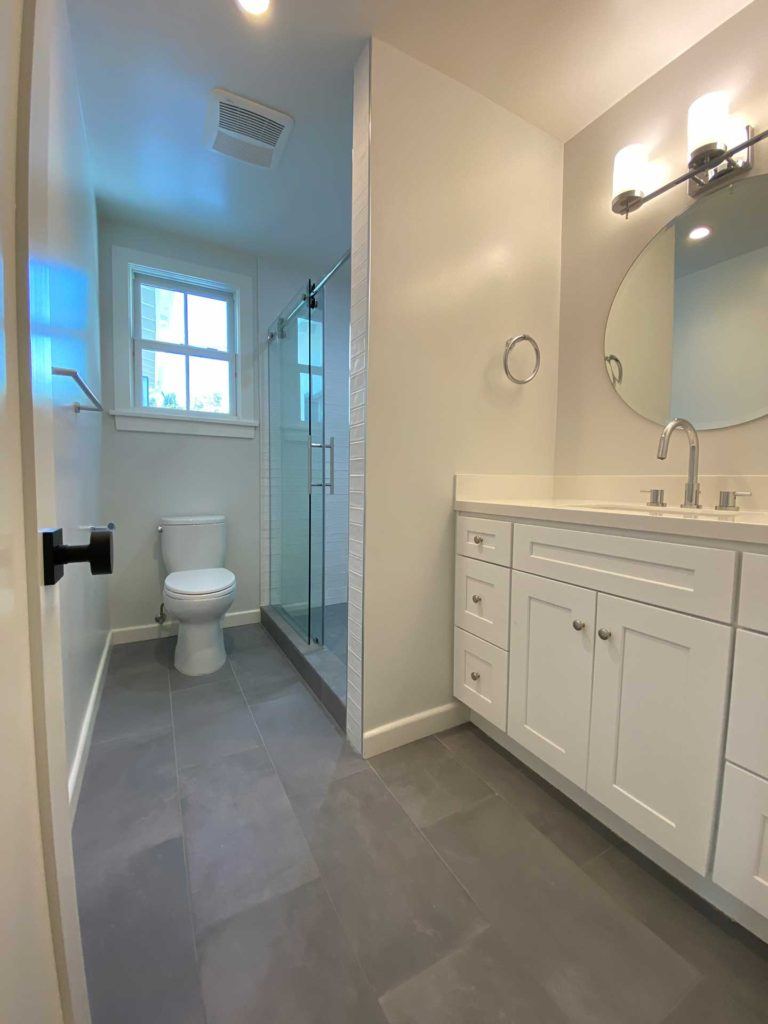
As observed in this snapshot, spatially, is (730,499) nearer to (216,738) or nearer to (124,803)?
(216,738)

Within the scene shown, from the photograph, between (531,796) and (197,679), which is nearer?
(531,796)

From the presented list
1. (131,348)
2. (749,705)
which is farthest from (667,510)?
(131,348)

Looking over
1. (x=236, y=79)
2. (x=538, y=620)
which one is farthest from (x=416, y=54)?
(x=538, y=620)

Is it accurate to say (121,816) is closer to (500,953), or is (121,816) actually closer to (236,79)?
(500,953)

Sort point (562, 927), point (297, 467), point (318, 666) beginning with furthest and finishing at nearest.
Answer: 1. point (297, 467)
2. point (318, 666)
3. point (562, 927)

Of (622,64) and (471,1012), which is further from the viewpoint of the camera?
(622,64)

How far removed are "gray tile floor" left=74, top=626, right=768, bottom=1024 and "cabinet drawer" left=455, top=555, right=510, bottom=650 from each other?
0.46 meters

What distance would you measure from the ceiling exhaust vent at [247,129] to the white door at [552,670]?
197cm

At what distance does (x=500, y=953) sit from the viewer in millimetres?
912

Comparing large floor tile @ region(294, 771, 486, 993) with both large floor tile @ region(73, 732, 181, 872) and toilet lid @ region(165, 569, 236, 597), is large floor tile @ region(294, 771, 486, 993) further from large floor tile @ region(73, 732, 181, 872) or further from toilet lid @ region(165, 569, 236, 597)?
toilet lid @ region(165, 569, 236, 597)

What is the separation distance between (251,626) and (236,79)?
2.63 meters

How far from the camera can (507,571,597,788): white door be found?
3.89ft

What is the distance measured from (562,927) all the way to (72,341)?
211cm

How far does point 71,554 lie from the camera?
1.65 ft
